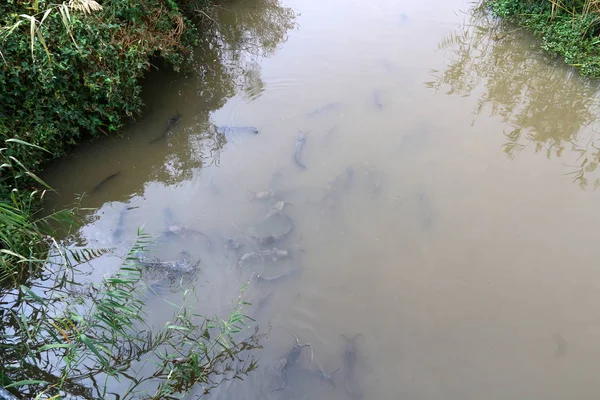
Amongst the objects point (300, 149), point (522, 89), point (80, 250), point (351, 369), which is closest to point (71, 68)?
point (80, 250)

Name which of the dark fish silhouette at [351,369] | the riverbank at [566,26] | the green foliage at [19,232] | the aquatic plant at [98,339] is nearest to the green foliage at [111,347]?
the aquatic plant at [98,339]

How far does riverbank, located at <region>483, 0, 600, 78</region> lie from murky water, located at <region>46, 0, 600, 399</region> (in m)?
0.21

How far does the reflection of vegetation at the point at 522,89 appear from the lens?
4.54m

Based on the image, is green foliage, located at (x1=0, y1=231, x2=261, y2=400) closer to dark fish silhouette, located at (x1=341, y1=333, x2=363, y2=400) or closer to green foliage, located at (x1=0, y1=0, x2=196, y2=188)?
dark fish silhouette, located at (x1=341, y1=333, x2=363, y2=400)

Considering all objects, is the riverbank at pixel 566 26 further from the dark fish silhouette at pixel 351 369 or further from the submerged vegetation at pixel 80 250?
the dark fish silhouette at pixel 351 369

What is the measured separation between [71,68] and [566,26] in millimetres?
6381

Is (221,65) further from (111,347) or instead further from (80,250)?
(111,347)

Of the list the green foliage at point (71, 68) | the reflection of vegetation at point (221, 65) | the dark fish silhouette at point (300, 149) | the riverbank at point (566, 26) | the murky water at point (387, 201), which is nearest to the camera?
the murky water at point (387, 201)

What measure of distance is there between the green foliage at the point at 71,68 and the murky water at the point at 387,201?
0.36 meters

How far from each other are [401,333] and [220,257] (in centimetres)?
164

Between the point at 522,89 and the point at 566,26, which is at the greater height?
the point at 566,26

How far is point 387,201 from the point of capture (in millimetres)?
3955

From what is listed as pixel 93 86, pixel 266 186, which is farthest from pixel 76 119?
pixel 266 186

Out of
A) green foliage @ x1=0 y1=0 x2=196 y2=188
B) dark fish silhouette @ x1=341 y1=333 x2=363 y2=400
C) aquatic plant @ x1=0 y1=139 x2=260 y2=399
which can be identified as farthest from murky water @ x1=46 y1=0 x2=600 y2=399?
green foliage @ x1=0 y1=0 x2=196 y2=188
